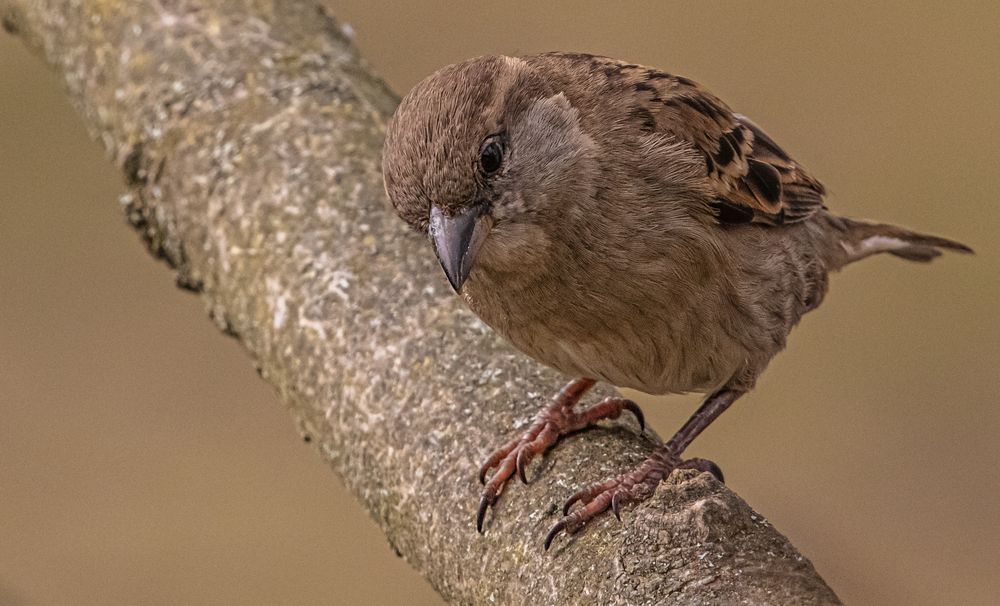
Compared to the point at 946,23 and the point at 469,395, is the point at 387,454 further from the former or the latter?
the point at 946,23

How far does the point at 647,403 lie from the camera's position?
5.23 m

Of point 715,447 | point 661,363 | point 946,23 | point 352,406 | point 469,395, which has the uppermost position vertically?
point 946,23

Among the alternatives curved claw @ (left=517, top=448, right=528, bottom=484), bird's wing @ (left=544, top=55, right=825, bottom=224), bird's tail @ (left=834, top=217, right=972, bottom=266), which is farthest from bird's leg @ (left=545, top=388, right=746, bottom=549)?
bird's tail @ (left=834, top=217, right=972, bottom=266)

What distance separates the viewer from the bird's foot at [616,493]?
2328 mm

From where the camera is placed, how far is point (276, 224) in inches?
124

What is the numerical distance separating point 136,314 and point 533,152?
4.37 metres

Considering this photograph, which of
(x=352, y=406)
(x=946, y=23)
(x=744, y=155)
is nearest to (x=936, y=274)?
(x=946, y=23)

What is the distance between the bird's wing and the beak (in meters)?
0.58

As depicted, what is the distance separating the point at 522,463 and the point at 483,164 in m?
0.64

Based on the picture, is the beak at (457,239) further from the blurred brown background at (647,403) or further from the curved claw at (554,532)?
the blurred brown background at (647,403)

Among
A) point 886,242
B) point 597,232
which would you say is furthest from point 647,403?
point 597,232

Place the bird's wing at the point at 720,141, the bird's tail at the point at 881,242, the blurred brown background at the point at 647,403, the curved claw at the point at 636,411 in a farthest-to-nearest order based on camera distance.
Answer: the blurred brown background at the point at 647,403
the bird's tail at the point at 881,242
the bird's wing at the point at 720,141
the curved claw at the point at 636,411

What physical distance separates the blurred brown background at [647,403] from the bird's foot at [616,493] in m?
1.75

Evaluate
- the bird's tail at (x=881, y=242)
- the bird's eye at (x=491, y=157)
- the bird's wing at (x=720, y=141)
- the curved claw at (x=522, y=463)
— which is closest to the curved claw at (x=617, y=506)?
the curved claw at (x=522, y=463)
